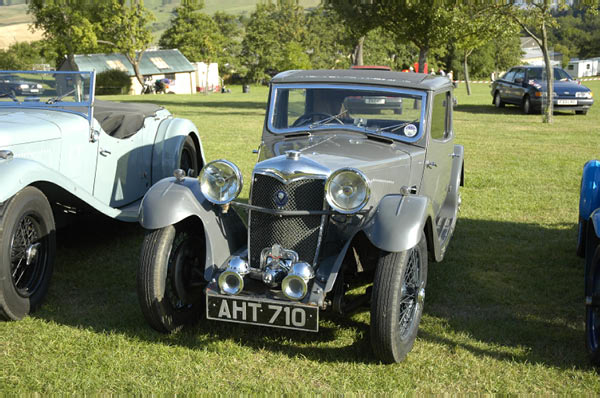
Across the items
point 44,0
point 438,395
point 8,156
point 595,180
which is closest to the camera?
point 438,395

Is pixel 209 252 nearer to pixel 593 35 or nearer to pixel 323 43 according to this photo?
pixel 323 43

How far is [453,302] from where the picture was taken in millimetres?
4664

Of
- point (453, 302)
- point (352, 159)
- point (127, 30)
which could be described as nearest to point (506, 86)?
point (453, 302)

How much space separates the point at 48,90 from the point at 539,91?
17434 mm

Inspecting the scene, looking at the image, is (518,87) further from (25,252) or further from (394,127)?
(25,252)

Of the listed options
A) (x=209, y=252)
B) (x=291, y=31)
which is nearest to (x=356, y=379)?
(x=209, y=252)

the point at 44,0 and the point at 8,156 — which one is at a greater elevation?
the point at 44,0

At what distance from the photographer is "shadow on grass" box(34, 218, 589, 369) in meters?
3.87

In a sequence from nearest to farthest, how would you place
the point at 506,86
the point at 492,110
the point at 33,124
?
the point at 33,124, the point at 506,86, the point at 492,110

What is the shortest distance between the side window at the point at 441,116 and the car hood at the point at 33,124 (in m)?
3.17

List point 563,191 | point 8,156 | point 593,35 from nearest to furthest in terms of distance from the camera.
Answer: point 8,156, point 563,191, point 593,35

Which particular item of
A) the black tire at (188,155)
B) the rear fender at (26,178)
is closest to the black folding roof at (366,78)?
the rear fender at (26,178)

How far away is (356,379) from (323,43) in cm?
7455

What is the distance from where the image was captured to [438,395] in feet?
10.8
